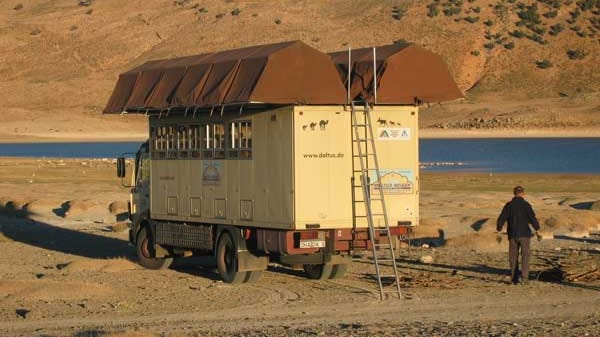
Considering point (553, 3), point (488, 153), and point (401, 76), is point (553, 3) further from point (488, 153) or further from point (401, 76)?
point (401, 76)

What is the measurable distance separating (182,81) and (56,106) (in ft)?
373

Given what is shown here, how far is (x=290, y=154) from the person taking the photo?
1911 centimetres

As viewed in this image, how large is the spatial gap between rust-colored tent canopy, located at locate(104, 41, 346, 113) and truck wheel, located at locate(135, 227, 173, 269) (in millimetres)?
2596

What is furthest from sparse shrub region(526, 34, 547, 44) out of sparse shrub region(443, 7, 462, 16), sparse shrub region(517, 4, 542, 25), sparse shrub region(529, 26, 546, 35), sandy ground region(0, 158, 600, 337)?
sandy ground region(0, 158, 600, 337)

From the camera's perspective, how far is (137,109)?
22.4 m

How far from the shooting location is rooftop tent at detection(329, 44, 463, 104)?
19344mm

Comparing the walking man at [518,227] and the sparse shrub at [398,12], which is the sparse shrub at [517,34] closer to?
the sparse shrub at [398,12]

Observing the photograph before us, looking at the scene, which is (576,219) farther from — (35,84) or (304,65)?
(35,84)

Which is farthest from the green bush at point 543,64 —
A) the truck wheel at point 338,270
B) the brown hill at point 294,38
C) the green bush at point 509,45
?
the truck wheel at point 338,270

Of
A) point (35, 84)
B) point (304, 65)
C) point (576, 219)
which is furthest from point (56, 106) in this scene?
point (304, 65)

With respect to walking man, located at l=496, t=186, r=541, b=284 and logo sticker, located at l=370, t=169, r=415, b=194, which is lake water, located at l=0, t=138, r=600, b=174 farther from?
walking man, located at l=496, t=186, r=541, b=284

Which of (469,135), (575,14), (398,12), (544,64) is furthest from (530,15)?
(469,135)

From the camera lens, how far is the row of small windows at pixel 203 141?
20312 mm

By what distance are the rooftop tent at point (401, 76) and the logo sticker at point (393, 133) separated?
19.5 inches
